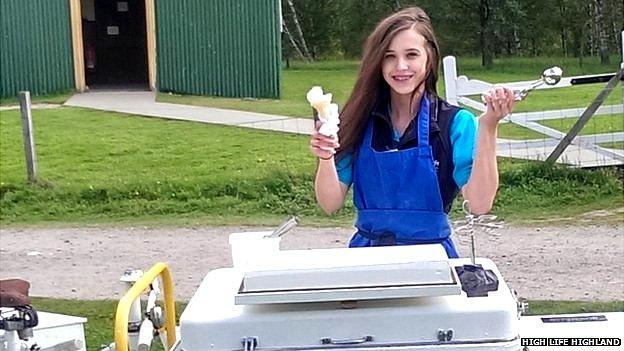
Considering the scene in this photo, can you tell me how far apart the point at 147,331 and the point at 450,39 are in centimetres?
2879

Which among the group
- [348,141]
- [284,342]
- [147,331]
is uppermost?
[348,141]

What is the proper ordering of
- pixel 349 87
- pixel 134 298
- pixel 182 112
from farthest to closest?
1. pixel 349 87
2. pixel 182 112
3. pixel 134 298

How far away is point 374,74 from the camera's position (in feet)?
9.69

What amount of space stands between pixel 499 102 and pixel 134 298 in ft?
3.52

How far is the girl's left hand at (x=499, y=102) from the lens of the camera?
8.34 ft

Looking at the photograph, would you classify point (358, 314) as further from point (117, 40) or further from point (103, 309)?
point (117, 40)

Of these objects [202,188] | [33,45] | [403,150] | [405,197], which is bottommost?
[202,188]

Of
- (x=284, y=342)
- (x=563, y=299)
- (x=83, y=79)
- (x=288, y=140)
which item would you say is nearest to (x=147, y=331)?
(x=284, y=342)

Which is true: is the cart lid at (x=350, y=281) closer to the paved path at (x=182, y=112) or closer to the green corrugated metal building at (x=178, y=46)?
the paved path at (x=182, y=112)

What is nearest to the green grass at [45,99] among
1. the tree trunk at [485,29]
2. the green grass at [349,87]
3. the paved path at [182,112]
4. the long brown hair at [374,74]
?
the paved path at [182,112]

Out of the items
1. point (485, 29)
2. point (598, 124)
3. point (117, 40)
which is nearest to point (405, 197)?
point (598, 124)

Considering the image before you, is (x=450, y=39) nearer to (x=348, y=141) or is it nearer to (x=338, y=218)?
(x=338, y=218)

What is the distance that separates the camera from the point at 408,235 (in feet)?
9.35

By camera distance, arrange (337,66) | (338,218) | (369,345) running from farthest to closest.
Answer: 1. (337,66)
2. (338,218)
3. (369,345)
